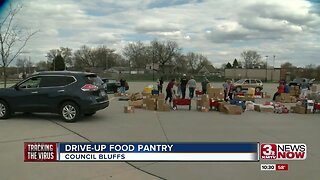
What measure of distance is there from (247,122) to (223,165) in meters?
6.08

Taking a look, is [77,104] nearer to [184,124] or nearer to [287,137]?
[184,124]

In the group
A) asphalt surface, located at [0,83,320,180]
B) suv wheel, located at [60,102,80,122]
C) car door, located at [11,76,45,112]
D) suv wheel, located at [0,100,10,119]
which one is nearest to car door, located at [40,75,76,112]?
car door, located at [11,76,45,112]

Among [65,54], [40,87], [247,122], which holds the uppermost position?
[65,54]

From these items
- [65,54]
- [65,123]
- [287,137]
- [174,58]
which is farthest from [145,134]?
[65,54]

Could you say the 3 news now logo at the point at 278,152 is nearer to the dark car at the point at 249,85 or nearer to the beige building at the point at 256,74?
the dark car at the point at 249,85

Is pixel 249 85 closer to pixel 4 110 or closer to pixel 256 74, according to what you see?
pixel 4 110

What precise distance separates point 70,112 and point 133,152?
6.22m

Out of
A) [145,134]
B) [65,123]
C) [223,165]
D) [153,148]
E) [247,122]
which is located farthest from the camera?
[247,122]

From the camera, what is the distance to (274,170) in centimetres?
566

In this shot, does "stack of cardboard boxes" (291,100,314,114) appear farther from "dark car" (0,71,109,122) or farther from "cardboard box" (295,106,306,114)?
"dark car" (0,71,109,122)

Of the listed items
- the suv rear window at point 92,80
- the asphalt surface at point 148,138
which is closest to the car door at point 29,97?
the asphalt surface at point 148,138

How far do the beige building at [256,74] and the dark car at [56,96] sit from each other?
75.4m

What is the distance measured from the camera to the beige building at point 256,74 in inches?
3356

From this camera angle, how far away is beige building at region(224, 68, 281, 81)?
85250mm
